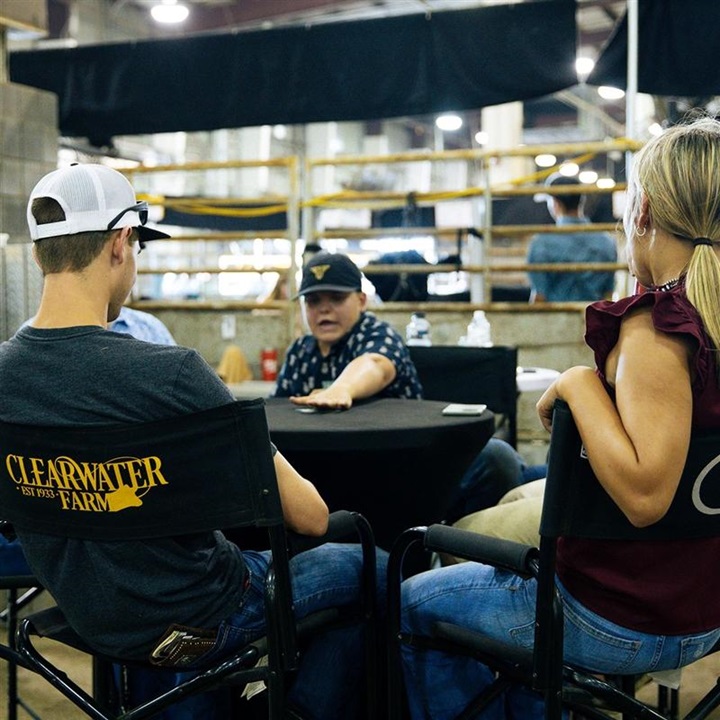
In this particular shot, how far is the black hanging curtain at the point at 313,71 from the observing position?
5.39 m

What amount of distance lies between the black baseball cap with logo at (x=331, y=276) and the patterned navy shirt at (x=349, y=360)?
5.0 inches

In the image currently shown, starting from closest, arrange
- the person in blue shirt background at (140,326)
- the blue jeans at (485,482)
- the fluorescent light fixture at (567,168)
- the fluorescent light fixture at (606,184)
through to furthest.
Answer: the blue jeans at (485,482)
the person in blue shirt background at (140,326)
the fluorescent light fixture at (606,184)
the fluorescent light fixture at (567,168)

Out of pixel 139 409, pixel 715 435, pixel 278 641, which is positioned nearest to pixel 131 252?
pixel 139 409

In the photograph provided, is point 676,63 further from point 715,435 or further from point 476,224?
A: point 715,435

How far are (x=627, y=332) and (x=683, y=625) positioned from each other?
470mm

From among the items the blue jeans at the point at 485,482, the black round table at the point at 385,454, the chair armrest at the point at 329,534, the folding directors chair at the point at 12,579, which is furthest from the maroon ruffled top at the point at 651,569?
the blue jeans at the point at 485,482

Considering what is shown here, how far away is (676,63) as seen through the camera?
16.8ft

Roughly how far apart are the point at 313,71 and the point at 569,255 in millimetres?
2038

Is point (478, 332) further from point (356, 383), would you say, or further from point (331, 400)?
point (331, 400)

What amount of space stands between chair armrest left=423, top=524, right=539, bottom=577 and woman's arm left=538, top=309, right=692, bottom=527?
0.56ft

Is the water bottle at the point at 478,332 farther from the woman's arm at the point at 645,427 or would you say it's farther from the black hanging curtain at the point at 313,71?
the woman's arm at the point at 645,427

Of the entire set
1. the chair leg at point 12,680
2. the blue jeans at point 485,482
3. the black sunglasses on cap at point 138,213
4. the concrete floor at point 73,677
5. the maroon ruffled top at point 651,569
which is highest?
the black sunglasses on cap at point 138,213

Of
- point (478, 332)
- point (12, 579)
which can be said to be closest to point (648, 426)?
point (12, 579)

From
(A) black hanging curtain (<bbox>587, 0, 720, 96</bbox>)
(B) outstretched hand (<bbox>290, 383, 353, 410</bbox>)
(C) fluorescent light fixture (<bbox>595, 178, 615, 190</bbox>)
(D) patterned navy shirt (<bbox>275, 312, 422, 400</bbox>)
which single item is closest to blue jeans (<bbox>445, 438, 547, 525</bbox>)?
(D) patterned navy shirt (<bbox>275, 312, 422, 400</bbox>)
